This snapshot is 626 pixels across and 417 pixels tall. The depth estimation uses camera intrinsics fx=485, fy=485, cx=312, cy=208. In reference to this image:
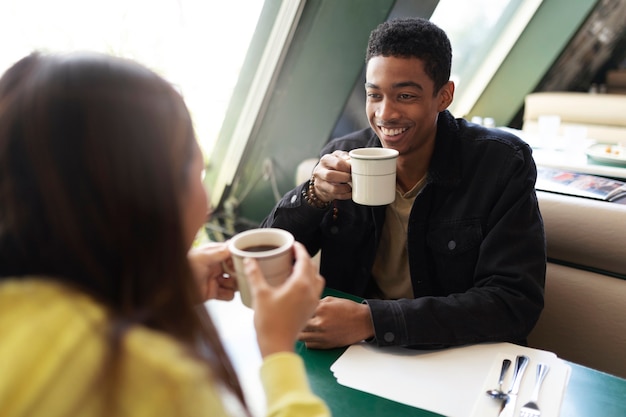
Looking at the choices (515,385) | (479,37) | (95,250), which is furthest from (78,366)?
(479,37)

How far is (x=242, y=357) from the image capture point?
1.05m

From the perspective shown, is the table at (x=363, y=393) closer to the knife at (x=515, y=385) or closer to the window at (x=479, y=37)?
the knife at (x=515, y=385)

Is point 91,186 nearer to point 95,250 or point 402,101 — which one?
point 95,250

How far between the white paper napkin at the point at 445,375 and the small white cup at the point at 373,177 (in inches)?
13.9

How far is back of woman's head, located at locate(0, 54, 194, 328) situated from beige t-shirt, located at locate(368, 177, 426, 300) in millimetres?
985

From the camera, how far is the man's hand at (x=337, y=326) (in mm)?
1062

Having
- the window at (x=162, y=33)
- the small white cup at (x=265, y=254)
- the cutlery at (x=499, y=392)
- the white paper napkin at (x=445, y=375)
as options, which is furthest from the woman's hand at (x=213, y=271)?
the window at (x=162, y=33)

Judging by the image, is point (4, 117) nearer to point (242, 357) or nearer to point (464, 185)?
point (242, 357)

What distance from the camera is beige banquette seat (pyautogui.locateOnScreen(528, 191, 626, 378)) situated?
4.56ft

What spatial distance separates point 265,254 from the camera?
799mm

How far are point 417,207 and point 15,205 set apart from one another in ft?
3.42

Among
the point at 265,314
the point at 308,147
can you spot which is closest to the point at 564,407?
the point at 265,314

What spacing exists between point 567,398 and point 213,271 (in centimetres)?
71

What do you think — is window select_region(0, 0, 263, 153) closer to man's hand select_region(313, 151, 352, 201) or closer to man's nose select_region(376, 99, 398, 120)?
man's hand select_region(313, 151, 352, 201)
